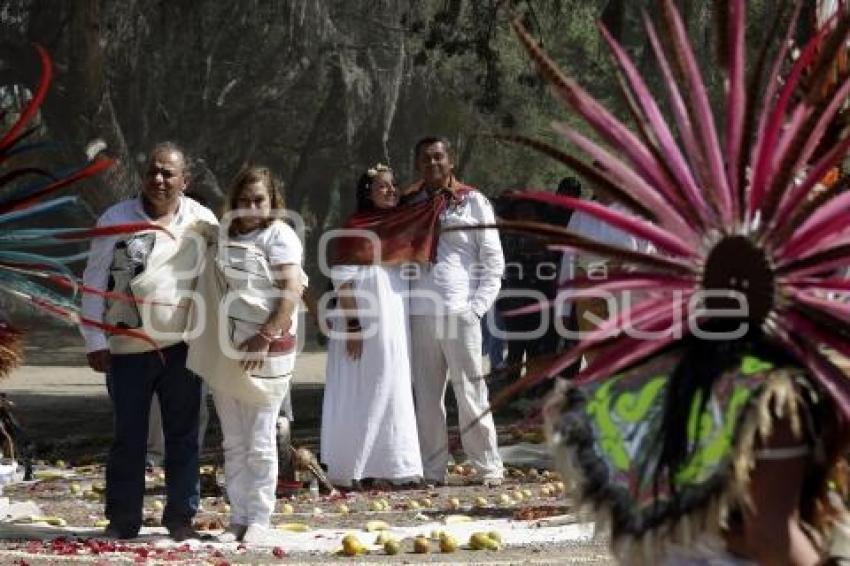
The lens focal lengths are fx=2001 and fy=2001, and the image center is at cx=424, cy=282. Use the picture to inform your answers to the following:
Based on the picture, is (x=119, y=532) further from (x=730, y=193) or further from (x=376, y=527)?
(x=730, y=193)

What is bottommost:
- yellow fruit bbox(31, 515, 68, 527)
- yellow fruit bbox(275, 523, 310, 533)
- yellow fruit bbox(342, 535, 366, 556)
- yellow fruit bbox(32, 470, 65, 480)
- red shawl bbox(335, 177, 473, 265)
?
yellow fruit bbox(32, 470, 65, 480)

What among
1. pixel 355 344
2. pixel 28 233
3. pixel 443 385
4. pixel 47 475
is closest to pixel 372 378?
pixel 355 344

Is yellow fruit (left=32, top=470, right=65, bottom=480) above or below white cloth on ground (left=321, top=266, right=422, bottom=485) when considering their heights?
below

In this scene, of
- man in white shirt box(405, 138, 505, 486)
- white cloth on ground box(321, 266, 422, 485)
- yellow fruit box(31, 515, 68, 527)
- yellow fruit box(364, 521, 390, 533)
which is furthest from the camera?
white cloth on ground box(321, 266, 422, 485)

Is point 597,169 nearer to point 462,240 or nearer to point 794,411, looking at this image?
point 794,411

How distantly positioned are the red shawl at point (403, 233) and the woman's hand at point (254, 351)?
9.73 ft

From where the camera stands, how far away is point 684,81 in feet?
14.3

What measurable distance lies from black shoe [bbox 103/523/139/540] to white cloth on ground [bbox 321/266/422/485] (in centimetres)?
300

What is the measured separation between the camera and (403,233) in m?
12.4

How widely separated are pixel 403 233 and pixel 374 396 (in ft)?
3.51

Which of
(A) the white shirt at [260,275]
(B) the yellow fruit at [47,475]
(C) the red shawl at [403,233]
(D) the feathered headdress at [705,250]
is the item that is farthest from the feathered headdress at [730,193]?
(B) the yellow fruit at [47,475]

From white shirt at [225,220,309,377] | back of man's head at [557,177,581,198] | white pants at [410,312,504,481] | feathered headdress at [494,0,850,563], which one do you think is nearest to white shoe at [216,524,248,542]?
white shirt at [225,220,309,377]

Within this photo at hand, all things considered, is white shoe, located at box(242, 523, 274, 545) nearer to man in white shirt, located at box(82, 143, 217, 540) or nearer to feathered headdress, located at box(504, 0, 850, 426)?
man in white shirt, located at box(82, 143, 217, 540)

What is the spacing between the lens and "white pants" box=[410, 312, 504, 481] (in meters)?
12.4
